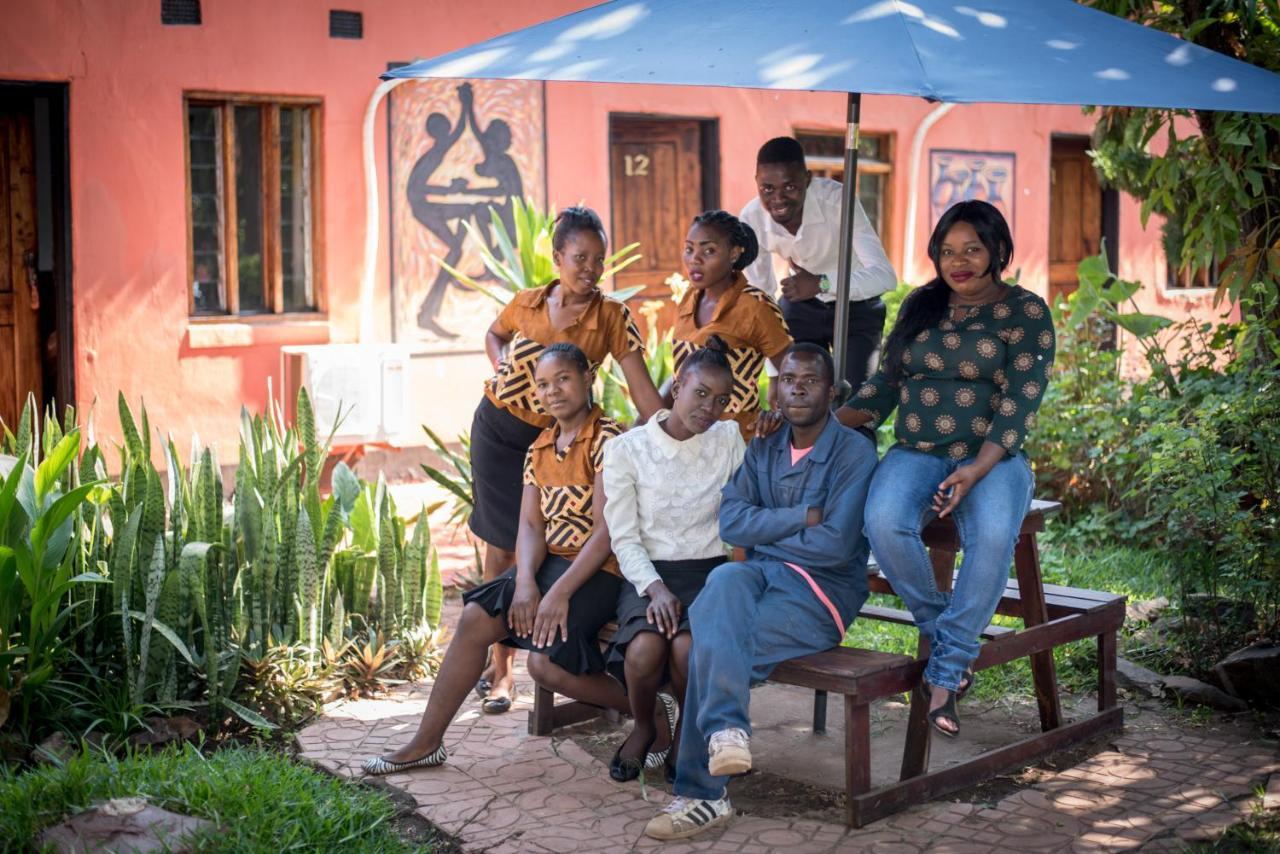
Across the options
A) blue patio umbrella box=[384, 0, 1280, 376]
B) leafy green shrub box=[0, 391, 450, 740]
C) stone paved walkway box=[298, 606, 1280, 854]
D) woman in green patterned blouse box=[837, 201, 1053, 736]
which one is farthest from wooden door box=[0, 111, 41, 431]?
woman in green patterned blouse box=[837, 201, 1053, 736]

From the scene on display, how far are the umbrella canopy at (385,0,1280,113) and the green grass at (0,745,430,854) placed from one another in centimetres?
Answer: 203

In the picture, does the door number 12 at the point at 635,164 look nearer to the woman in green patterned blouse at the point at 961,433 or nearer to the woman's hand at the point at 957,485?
the woman in green patterned blouse at the point at 961,433

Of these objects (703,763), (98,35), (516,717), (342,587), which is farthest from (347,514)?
(98,35)

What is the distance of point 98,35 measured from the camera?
809 centimetres

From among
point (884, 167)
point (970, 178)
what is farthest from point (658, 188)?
point (970, 178)

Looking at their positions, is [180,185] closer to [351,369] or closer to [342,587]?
[351,369]

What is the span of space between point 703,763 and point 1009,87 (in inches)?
76.1

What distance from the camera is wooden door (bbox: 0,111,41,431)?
325 inches

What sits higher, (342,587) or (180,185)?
(180,185)

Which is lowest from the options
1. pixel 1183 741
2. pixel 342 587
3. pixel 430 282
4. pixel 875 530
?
pixel 1183 741

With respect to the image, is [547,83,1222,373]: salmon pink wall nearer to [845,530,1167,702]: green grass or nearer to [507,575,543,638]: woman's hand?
[845,530,1167,702]: green grass

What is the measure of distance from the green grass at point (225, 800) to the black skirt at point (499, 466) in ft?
3.66

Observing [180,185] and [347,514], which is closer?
[347,514]

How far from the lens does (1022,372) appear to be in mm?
4246
